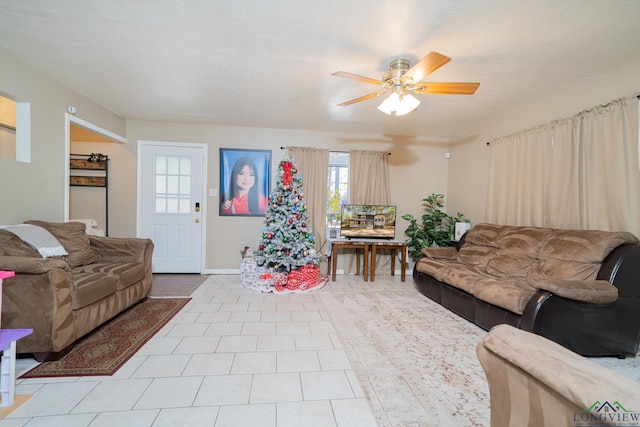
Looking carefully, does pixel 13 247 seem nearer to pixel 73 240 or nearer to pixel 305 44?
pixel 73 240

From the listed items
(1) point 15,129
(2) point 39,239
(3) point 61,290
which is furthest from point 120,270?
(1) point 15,129

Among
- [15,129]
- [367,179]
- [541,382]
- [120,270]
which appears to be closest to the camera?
[541,382]

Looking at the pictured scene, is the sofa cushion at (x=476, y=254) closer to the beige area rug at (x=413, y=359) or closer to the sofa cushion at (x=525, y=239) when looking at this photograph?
the sofa cushion at (x=525, y=239)

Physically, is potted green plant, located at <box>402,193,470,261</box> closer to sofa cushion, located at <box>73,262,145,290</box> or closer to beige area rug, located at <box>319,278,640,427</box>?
beige area rug, located at <box>319,278,640,427</box>

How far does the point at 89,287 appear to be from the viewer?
2180mm

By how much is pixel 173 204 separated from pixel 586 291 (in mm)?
5128

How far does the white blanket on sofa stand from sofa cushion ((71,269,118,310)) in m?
0.25

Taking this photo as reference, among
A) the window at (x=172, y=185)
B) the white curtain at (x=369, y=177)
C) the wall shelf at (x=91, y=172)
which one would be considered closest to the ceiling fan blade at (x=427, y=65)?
the white curtain at (x=369, y=177)

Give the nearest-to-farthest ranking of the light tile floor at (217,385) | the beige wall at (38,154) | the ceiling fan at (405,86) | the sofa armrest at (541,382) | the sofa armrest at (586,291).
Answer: the sofa armrest at (541,382)
the light tile floor at (217,385)
the sofa armrest at (586,291)
the ceiling fan at (405,86)
the beige wall at (38,154)

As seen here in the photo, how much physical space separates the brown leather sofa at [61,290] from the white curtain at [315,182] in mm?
2585

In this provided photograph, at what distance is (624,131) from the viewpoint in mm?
2373

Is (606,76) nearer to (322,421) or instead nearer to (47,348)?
(322,421)

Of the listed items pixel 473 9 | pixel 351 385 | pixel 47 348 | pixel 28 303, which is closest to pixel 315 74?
pixel 473 9

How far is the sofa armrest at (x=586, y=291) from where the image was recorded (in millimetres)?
2023
